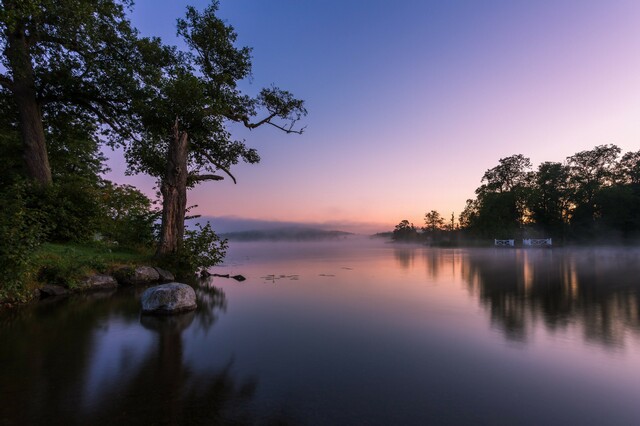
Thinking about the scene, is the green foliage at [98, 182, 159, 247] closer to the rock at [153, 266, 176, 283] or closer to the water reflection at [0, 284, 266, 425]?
the rock at [153, 266, 176, 283]

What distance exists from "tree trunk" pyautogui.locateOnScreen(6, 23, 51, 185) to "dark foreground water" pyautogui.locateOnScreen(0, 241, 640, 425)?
11.8 metres

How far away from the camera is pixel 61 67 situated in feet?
63.4

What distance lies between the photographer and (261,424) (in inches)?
171

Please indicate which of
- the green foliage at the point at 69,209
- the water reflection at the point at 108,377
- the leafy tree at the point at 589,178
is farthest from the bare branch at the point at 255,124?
the leafy tree at the point at 589,178

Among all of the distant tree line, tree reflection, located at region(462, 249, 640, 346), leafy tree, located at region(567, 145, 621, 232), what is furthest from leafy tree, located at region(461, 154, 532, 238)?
tree reflection, located at region(462, 249, 640, 346)

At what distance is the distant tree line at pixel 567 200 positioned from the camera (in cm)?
6656

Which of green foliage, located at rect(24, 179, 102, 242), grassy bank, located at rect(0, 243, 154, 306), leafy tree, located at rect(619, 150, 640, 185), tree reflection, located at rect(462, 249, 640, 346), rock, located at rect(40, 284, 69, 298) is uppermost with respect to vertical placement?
leafy tree, located at rect(619, 150, 640, 185)

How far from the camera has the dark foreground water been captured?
15.3ft

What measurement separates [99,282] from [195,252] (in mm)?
5632

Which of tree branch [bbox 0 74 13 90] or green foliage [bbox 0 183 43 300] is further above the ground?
tree branch [bbox 0 74 13 90]

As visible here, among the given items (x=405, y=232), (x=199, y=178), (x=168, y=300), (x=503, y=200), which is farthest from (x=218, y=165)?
(x=405, y=232)

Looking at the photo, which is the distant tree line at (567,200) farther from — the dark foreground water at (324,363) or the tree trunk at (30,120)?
the tree trunk at (30,120)

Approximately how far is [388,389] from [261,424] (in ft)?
7.41

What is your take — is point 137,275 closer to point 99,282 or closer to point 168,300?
point 99,282
